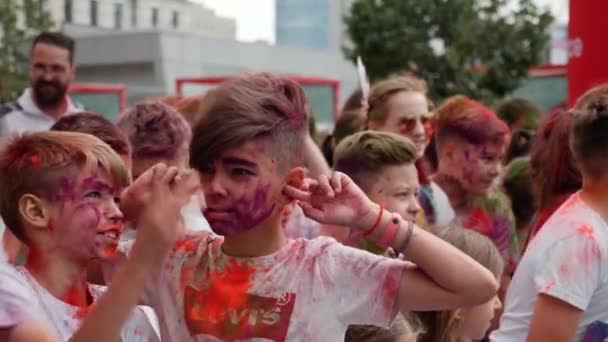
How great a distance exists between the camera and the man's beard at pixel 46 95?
257 inches

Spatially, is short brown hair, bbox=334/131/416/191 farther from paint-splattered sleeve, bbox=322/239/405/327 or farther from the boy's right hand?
the boy's right hand

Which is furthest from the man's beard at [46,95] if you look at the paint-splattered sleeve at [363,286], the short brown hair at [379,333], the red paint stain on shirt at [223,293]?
the paint-splattered sleeve at [363,286]

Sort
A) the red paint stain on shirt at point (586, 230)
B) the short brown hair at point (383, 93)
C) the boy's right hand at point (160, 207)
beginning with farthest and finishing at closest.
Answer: the short brown hair at point (383, 93) → the red paint stain on shirt at point (586, 230) → the boy's right hand at point (160, 207)

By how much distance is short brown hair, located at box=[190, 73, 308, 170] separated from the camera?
2643 mm

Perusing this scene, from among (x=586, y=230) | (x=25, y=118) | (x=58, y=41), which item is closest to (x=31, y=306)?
(x=586, y=230)

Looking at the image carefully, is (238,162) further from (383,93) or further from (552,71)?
(552,71)

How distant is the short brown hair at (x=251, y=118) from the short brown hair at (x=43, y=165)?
0.27m

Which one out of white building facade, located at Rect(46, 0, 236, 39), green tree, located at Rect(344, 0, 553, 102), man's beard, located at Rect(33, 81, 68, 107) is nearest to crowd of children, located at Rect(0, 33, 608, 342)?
man's beard, located at Rect(33, 81, 68, 107)

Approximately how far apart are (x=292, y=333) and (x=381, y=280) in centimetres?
25

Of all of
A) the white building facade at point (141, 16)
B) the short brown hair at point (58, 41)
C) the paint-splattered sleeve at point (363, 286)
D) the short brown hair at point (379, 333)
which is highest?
the short brown hair at point (58, 41)

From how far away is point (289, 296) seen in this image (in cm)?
264

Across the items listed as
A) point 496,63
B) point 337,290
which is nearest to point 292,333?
point 337,290

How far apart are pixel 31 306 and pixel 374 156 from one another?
1.76 metres

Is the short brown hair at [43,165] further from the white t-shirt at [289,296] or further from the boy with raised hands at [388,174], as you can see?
the boy with raised hands at [388,174]
